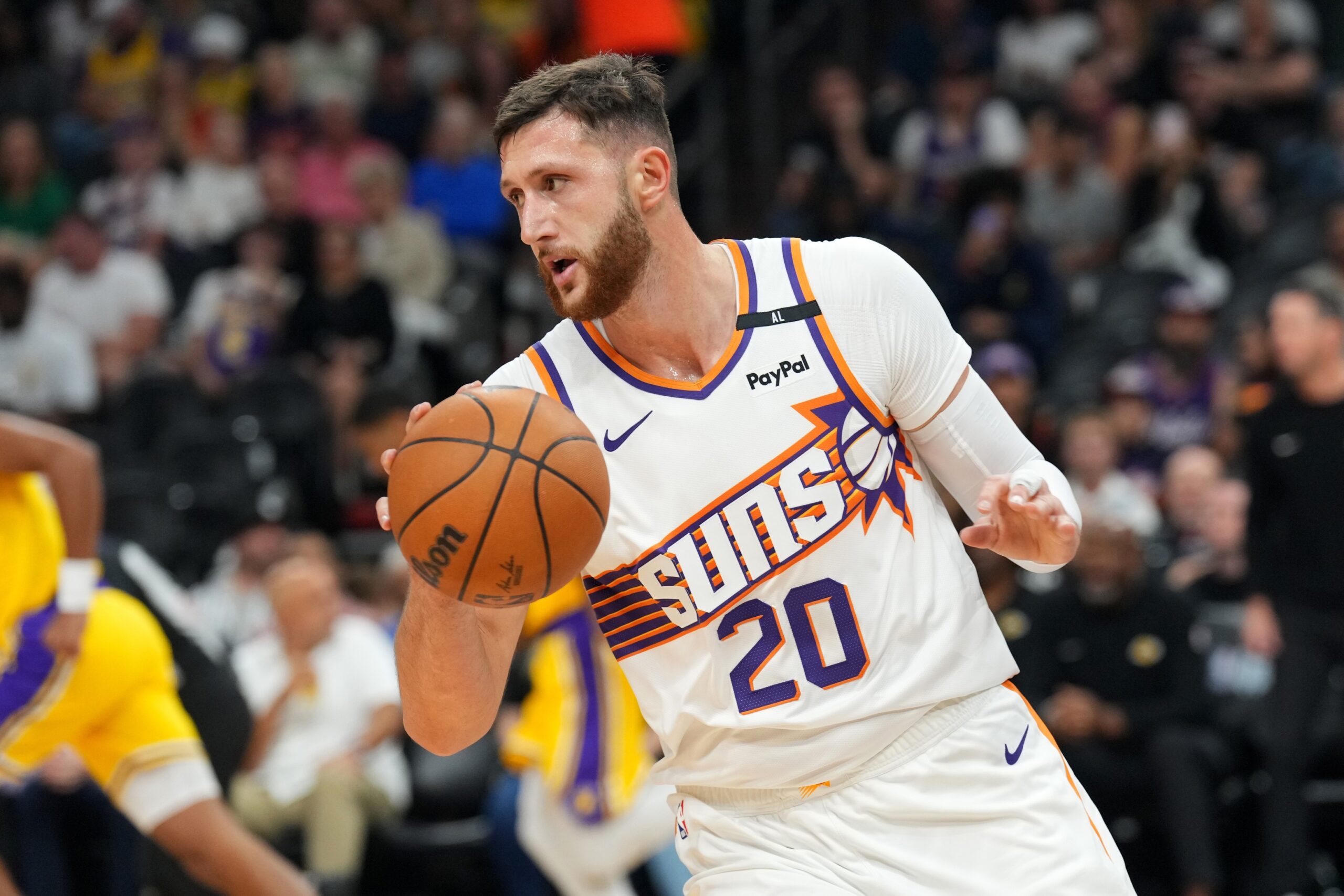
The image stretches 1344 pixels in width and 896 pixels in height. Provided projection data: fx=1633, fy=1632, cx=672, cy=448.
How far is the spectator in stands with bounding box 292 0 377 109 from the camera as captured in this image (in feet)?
43.7

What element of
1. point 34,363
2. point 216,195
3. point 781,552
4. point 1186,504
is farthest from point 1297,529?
point 216,195

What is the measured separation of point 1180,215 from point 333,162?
246 inches

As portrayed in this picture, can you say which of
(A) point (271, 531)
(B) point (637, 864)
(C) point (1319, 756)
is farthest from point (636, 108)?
(A) point (271, 531)

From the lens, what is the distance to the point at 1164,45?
38.0 ft

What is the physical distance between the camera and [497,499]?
9.24ft

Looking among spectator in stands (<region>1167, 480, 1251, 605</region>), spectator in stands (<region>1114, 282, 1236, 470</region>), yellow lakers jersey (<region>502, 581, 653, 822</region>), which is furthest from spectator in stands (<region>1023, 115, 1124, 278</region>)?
yellow lakers jersey (<region>502, 581, 653, 822</region>)

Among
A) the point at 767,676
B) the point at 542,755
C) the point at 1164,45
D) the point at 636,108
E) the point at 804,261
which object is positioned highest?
the point at 1164,45

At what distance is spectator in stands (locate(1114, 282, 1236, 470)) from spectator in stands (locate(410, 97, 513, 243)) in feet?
16.3

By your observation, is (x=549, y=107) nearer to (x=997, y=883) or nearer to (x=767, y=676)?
(x=767, y=676)

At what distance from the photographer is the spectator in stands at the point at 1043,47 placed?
1220 centimetres

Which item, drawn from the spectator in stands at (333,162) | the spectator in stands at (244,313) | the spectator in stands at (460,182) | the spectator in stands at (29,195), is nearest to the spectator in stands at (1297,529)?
the spectator in stands at (460,182)

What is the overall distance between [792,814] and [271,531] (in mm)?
6643

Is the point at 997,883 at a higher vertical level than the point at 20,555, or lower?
lower

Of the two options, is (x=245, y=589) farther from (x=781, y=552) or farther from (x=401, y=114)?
(x=781, y=552)
